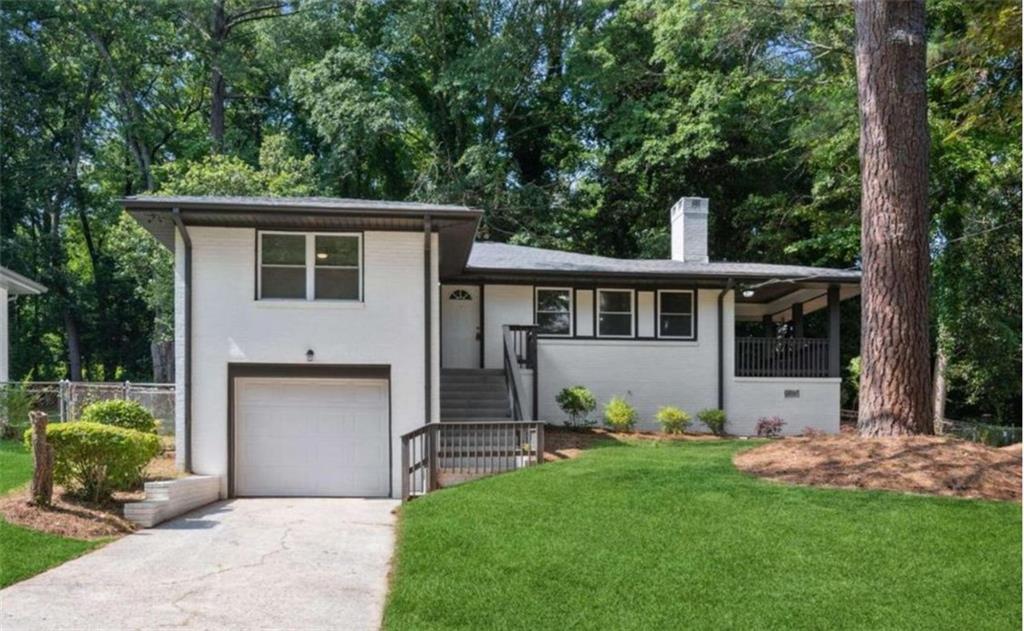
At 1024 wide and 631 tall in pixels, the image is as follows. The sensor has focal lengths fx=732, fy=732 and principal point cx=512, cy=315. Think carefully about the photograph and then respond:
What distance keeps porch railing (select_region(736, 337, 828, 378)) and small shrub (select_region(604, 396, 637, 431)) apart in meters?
3.20

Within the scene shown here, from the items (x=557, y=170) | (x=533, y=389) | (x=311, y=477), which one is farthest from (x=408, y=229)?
(x=557, y=170)

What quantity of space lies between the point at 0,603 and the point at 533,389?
11.0 meters

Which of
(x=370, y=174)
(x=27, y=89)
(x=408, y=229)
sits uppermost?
(x=27, y=89)

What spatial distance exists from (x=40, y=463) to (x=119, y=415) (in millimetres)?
2907

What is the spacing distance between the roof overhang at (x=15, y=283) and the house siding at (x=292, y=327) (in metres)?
8.84

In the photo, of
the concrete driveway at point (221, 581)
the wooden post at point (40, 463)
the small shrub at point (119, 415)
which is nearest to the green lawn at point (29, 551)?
the concrete driveway at point (221, 581)

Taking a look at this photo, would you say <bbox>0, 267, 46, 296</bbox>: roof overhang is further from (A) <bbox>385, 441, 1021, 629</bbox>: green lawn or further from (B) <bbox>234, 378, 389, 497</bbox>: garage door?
(A) <bbox>385, 441, 1021, 629</bbox>: green lawn

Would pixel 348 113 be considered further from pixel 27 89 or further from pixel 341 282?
pixel 341 282

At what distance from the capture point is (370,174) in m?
28.0

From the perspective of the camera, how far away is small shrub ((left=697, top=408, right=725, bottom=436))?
15.7 metres

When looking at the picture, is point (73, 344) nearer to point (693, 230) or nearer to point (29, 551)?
point (693, 230)

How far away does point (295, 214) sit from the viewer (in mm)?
10711

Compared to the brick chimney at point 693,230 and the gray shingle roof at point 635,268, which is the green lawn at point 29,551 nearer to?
the gray shingle roof at point 635,268

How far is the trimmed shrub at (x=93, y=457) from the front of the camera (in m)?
8.11
